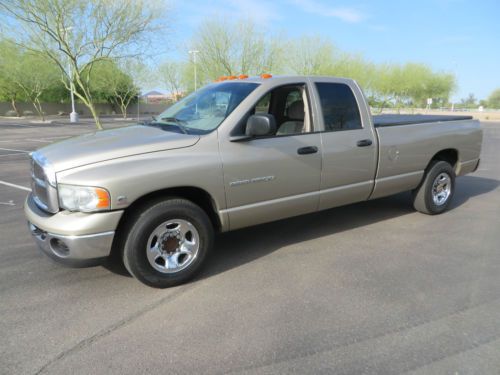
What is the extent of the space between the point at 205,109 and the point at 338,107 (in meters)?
1.53

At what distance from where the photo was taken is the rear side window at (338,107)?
14.1 ft

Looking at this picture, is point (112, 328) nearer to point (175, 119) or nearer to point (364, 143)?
point (175, 119)

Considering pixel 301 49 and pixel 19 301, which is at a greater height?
pixel 301 49

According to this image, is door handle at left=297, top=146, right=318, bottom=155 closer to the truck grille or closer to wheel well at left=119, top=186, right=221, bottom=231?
wheel well at left=119, top=186, right=221, bottom=231

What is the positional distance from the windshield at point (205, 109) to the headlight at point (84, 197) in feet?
3.34

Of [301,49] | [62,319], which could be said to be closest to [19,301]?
[62,319]

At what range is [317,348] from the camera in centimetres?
262

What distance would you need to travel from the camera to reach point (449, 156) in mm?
5863

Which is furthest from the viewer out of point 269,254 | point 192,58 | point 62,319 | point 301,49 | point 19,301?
point 301,49

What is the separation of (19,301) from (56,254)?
1.78 ft

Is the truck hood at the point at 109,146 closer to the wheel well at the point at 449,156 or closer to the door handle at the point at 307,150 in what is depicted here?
the door handle at the point at 307,150

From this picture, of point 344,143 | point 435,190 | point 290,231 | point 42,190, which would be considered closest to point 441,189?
point 435,190

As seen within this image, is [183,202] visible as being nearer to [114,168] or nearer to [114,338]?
[114,168]

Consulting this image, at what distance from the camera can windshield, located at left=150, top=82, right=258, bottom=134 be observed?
374cm
